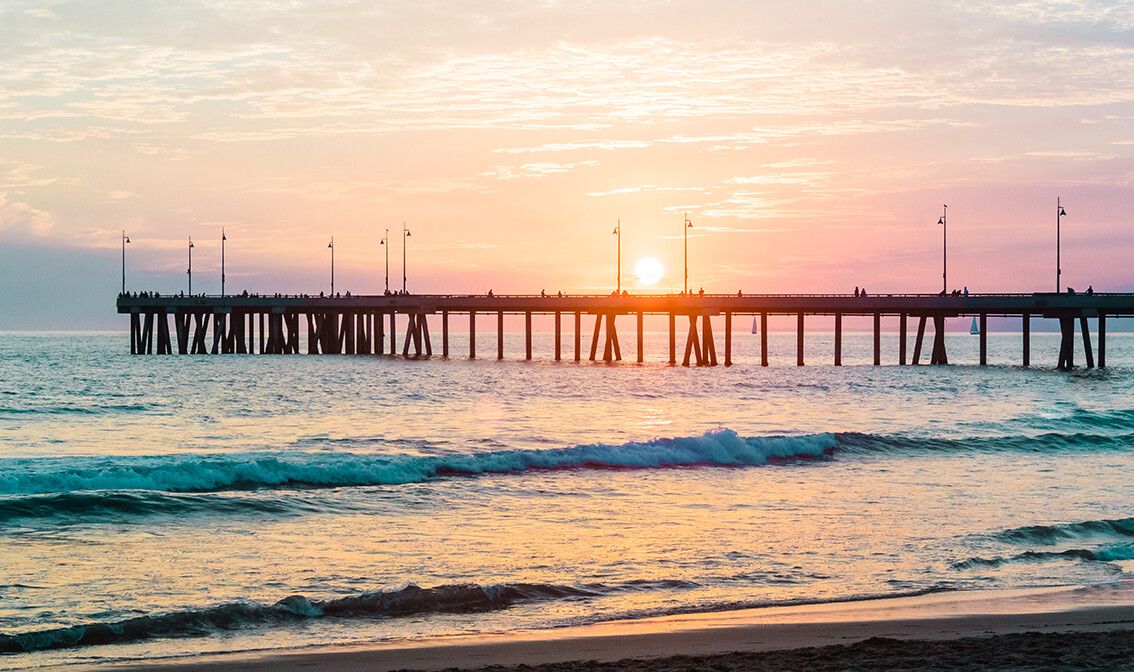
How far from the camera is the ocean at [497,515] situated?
492 inches

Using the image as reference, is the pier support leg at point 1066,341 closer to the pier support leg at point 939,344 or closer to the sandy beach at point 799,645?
the pier support leg at point 939,344

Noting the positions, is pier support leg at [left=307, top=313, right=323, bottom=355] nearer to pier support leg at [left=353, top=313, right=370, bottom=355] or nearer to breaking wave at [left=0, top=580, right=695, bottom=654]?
pier support leg at [left=353, top=313, right=370, bottom=355]

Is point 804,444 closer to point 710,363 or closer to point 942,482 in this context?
point 942,482

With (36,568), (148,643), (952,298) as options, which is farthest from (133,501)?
(952,298)

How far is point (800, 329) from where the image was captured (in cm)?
8369

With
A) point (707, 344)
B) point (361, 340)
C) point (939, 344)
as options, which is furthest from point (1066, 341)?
point (361, 340)

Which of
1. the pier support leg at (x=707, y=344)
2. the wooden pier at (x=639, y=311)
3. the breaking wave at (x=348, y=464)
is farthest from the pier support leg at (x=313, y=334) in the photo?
the breaking wave at (x=348, y=464)

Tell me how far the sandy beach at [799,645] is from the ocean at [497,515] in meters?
0.59

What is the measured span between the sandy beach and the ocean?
0.59 metres

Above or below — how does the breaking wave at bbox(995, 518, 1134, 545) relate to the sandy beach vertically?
below

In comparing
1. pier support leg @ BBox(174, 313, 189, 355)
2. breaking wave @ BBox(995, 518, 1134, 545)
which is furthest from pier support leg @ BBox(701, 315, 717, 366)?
breaking wave @ BBox(995, 518, 1134, 545)

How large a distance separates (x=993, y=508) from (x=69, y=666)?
16141 mm

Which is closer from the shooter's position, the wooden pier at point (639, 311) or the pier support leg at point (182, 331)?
the wooden pier at point (639, 311)

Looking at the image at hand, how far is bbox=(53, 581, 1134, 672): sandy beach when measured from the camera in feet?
31.8
